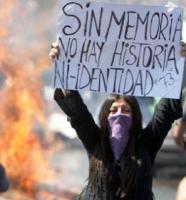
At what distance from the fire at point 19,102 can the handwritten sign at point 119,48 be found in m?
4.84

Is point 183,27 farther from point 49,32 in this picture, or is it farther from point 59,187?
point 49,32

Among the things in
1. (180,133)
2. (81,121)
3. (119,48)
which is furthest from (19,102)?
(81,121)

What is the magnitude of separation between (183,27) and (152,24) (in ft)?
1.31

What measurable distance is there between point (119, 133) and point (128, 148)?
100 millimetres

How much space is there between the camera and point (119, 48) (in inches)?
201

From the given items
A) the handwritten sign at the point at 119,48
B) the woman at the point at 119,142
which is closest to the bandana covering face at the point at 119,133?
the woman at the point at 119,142

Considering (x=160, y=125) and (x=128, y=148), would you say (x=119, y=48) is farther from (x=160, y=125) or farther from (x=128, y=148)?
(x=128, y=148)

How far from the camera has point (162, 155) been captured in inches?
508

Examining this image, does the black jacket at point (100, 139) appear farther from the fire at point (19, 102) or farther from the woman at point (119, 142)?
the fire at point (19, 102)

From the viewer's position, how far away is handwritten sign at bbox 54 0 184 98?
16.5ft

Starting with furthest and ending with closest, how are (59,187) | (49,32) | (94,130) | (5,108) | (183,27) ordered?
(49,32) → (5,108) → (59,187) → (183,27) → (94,130)

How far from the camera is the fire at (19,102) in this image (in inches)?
415

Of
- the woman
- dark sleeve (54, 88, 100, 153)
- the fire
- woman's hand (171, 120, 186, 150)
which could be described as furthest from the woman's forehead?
the fire

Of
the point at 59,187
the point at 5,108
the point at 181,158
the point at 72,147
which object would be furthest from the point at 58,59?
the point at 72,147
